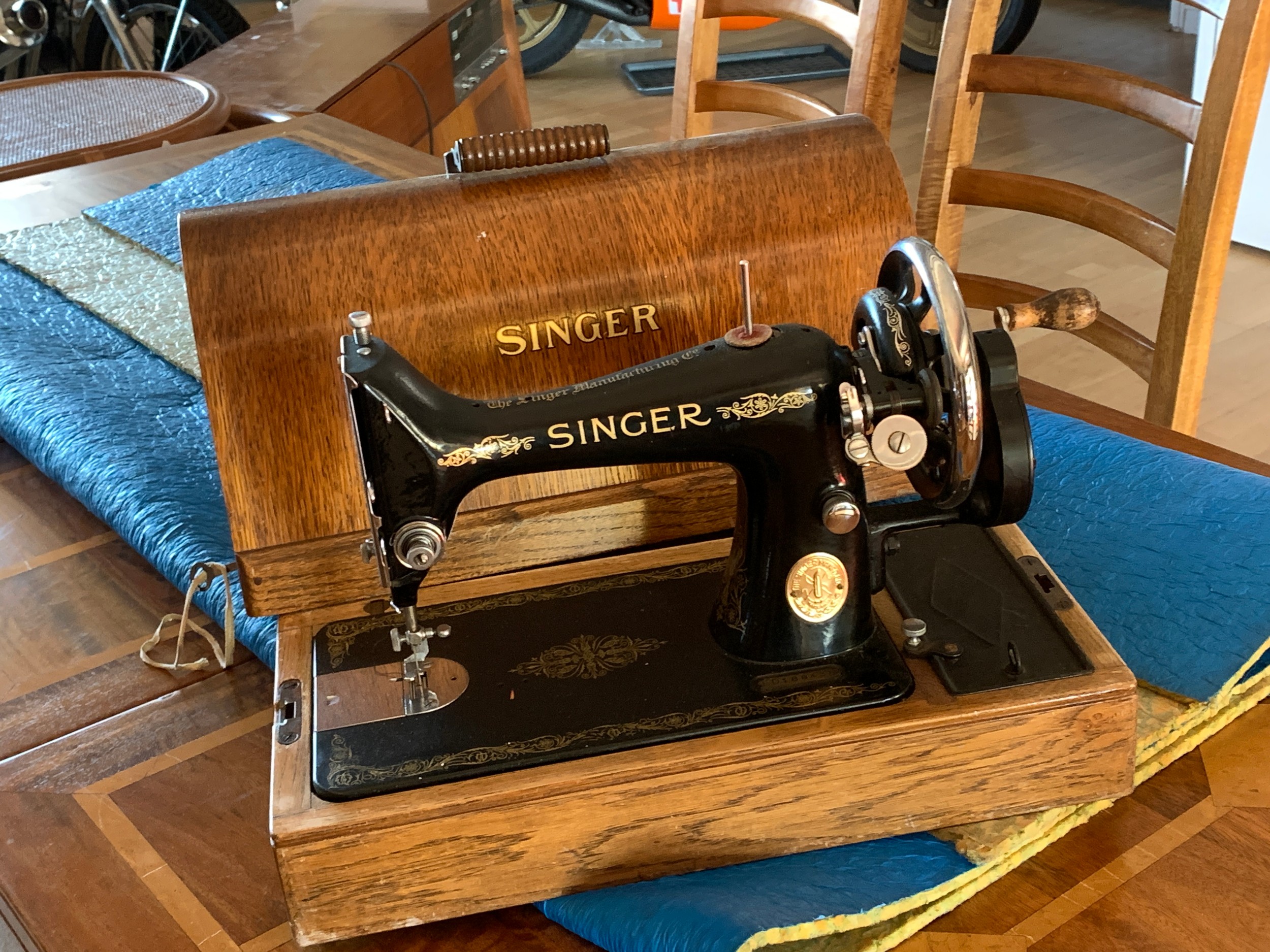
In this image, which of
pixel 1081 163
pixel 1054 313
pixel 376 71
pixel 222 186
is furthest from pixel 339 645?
pixel 1081 163

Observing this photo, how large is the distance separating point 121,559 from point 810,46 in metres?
4.76

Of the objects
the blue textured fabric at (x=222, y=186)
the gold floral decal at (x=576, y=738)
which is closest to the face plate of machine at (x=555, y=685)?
the gold floral decal at (x=576, y=738)

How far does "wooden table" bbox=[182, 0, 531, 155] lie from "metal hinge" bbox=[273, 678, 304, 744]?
1533 mm

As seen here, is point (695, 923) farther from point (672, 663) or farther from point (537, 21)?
point (537, 21)

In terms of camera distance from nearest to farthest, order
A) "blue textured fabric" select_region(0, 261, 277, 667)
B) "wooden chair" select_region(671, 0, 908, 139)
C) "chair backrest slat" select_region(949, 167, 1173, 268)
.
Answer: "blue textured fabric" select_region(0, 261, 277, 667) < "chair backrest slat" select_region(949, 167, 1173, 268) < "wooden chair" select_region(671, 0, 908, 139)

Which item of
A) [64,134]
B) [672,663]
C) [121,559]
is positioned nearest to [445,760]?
[672,663]

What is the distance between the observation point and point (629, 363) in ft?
3.16

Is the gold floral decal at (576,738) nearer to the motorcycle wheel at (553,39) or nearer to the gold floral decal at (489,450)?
the gold floral decal at (489,450)

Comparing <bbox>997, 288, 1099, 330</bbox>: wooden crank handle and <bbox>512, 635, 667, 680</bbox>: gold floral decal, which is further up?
<bbox>997, 288, 1099, 330</bbox>: wooden crank handle

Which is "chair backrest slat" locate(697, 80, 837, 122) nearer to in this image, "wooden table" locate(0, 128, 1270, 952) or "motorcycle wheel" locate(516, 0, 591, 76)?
"wooden table" locate(0, 128, 1270, 952)

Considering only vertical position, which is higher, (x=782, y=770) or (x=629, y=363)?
(x=629, y=363)

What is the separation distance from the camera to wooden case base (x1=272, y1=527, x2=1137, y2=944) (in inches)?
29.7

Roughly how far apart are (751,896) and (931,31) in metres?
4.72

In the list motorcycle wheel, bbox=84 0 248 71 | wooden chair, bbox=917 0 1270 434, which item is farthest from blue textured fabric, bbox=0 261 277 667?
motorcycle wheel, bbox=84 0 248 71
